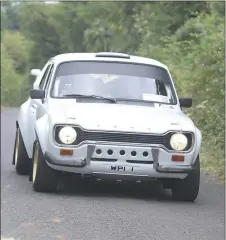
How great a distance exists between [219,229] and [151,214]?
0.85 m

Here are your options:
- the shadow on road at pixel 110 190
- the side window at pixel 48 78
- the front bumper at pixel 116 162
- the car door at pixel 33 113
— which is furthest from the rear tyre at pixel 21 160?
the front bumper at pixel 116 162

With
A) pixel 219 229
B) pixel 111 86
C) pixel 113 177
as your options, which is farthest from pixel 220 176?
pixel 219 229

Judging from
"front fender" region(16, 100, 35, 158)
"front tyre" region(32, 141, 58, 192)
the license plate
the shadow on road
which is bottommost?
the shadow on road

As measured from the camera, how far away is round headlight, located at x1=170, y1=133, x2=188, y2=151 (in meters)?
8.92

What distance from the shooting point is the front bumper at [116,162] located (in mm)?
8797

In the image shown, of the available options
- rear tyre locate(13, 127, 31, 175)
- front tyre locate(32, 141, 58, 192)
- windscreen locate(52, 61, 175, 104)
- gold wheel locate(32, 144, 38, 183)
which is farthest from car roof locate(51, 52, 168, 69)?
front tyre locate(32, 141, 58, 192)

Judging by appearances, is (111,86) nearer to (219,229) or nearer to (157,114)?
(157,114)

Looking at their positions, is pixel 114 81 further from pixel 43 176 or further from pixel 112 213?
pixel 112 213

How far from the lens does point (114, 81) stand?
33.7ft

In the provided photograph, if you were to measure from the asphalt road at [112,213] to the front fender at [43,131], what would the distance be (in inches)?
22.8

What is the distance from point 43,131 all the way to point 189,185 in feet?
5.89

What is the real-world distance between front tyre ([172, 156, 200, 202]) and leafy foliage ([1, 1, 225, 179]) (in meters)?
3.23

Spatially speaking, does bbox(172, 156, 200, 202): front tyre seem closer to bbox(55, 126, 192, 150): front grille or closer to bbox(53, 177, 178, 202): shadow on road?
bbox(53, 177, 178, 202): shadow on road

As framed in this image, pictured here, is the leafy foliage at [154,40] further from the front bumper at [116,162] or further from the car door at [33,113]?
the front bumper at [116,162]
